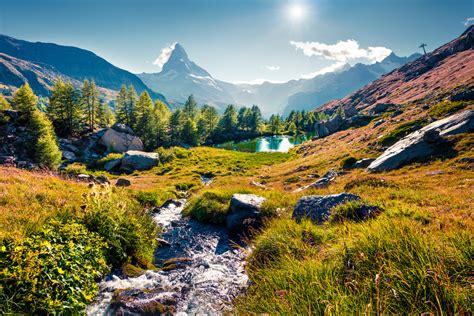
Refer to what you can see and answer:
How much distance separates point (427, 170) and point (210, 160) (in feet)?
143

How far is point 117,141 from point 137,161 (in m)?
16.8

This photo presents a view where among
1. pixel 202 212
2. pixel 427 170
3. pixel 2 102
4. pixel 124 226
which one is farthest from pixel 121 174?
pixel 427 170

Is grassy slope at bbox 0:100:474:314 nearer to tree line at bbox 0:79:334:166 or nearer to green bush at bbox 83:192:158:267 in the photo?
green bush at bbox 83:192:158:267

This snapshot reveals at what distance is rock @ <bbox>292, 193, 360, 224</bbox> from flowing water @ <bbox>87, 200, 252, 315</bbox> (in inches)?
144

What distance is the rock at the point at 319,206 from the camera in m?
10.5

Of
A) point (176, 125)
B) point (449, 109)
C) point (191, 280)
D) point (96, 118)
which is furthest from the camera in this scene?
point (176, 125)

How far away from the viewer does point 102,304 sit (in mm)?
6887

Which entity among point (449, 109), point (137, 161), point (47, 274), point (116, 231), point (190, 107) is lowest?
point (137, 161)

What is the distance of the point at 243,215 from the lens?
14.9 metres

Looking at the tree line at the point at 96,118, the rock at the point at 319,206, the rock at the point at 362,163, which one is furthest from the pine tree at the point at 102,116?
the rock at the point at 319,206

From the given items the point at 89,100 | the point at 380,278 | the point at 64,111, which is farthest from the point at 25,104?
the point at 380,278

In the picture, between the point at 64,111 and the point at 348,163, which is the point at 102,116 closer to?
the point at 64,111

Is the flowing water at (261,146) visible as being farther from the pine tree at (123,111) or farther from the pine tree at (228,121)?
the pine tree at (123,111)

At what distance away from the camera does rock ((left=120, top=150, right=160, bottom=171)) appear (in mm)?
47125
